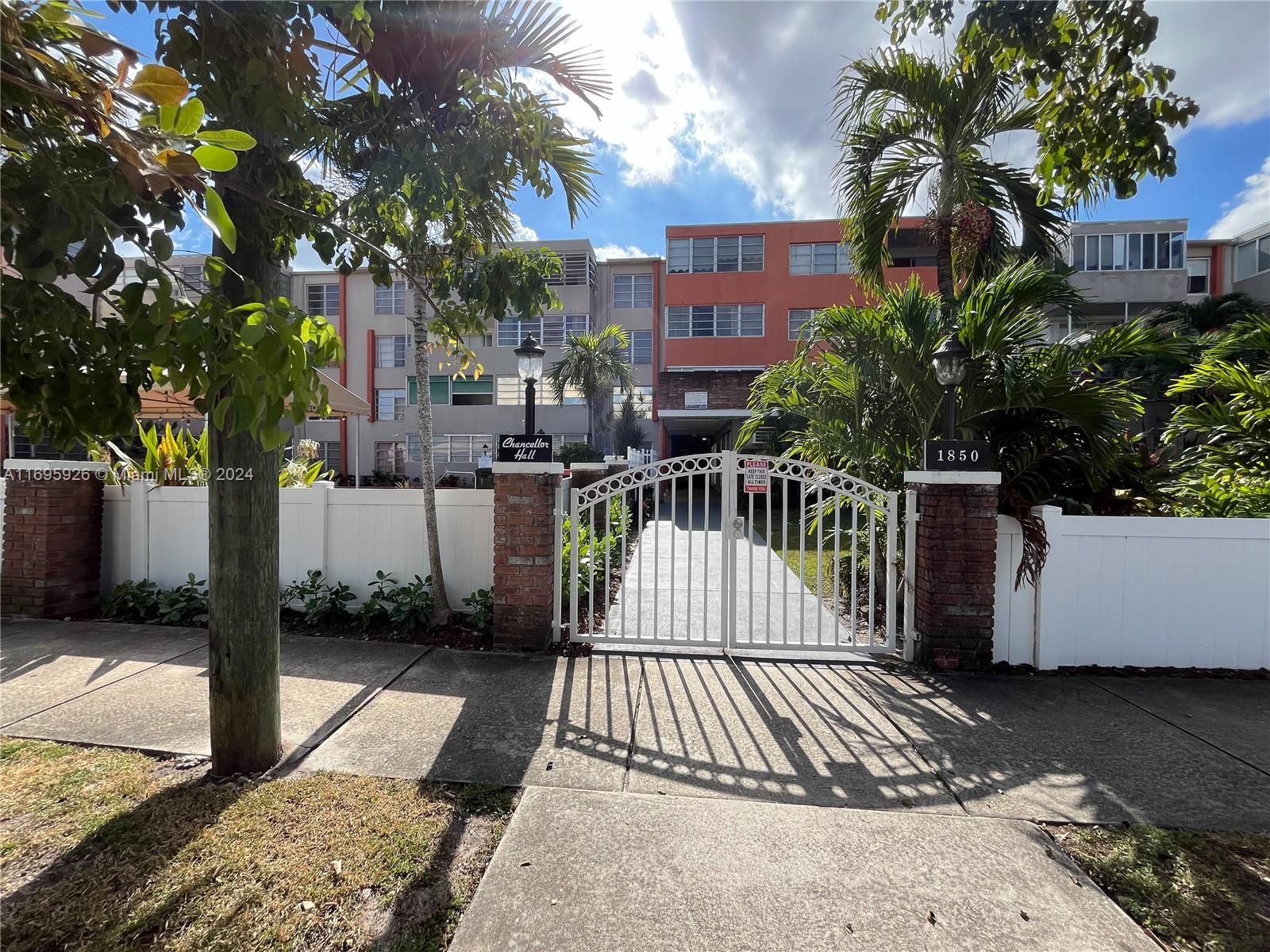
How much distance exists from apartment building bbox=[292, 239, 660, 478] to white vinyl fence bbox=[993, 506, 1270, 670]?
21.3m

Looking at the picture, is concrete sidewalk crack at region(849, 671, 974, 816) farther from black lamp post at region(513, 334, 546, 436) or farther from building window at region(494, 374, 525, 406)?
building window at region(494, 374, 525, 406)

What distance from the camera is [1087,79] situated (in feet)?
11.6

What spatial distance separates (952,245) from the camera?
21.4ft

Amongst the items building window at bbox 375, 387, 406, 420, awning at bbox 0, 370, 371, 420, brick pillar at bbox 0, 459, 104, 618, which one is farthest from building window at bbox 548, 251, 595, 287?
brick pillar at bbox 0, 459, 104, 618

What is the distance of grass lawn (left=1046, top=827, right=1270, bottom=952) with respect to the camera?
2.03m

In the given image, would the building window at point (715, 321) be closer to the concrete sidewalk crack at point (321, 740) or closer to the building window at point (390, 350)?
the building window at point (390, 350)

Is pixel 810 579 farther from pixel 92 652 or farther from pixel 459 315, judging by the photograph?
pixel 92 652

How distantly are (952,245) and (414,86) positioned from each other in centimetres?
568

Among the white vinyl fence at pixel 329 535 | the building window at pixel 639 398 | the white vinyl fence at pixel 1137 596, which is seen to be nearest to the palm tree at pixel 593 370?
the building window at pixel 639 398

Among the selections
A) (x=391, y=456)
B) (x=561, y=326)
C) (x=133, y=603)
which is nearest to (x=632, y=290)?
(x=561, y=326)

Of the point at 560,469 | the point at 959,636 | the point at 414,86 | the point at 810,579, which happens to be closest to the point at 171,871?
the point at 560,469

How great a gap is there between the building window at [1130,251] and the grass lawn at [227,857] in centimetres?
2813

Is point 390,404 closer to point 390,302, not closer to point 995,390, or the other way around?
point 390,302

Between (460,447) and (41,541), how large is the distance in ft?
67.7
